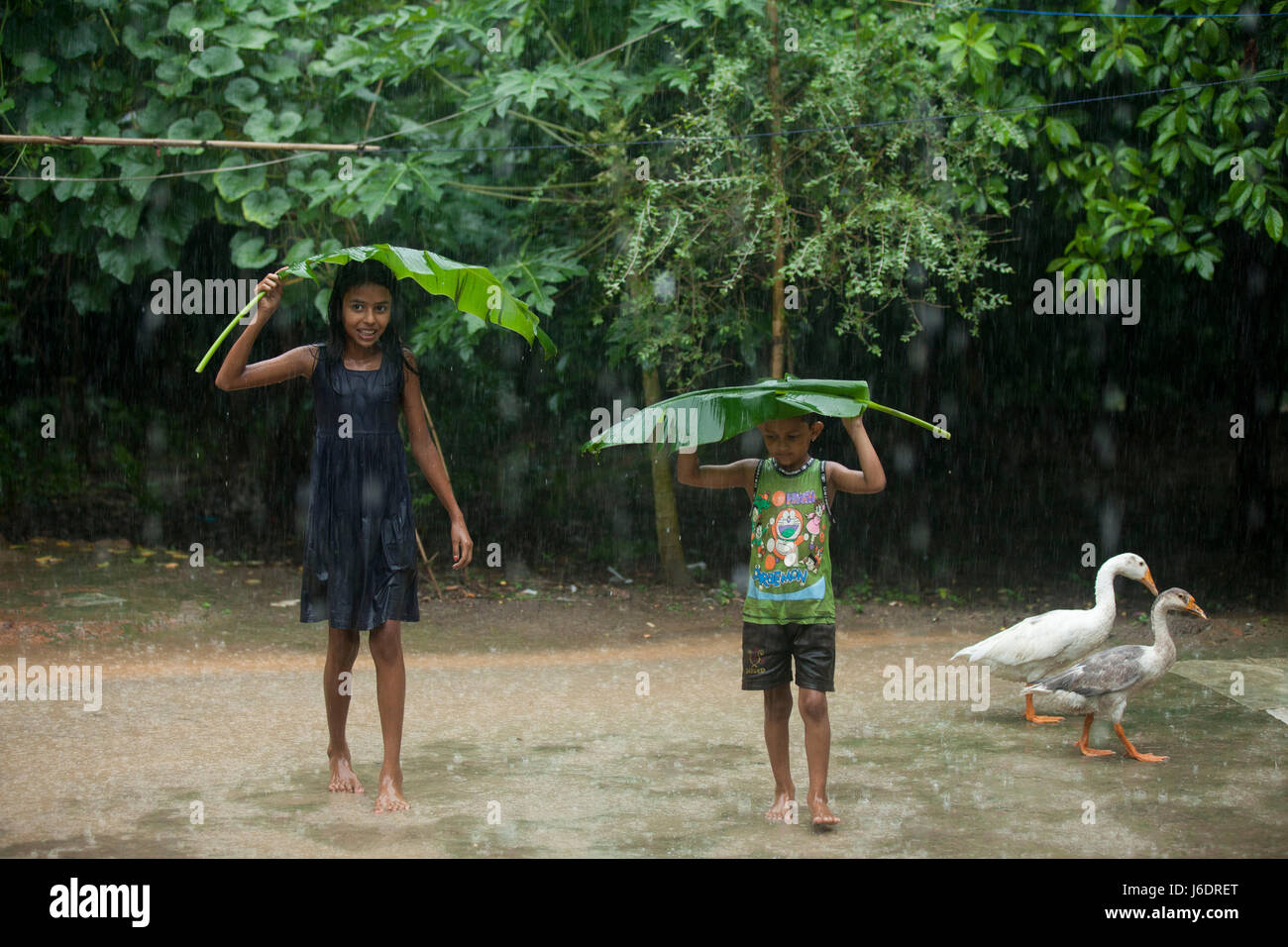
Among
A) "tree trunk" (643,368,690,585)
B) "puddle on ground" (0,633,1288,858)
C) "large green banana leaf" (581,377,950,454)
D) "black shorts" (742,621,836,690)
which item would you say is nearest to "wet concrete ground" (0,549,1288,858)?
"puddle on ground" (0,633,1288,858)

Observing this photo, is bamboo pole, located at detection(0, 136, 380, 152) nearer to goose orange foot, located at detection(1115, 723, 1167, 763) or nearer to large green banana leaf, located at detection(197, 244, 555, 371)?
large green banana leaf, located at detection(197, 244, 555, 371)

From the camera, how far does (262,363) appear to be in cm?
508

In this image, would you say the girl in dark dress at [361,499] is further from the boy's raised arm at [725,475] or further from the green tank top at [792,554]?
the green tank top at [792,554]

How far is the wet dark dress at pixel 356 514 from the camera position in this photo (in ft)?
17.1

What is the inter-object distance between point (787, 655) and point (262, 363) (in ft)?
7.80

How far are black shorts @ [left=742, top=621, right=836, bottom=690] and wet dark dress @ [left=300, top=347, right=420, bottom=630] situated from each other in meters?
1.37

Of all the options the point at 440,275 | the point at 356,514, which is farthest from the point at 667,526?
the point at 440,275

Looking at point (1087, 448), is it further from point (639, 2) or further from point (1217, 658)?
point (639, 2)

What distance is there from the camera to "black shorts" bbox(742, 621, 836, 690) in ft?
16.4

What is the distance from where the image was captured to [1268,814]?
5.13 m

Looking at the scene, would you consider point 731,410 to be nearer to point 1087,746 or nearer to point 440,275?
point 440,275

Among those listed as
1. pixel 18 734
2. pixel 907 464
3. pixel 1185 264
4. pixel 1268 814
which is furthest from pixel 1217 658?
pixel 18 734

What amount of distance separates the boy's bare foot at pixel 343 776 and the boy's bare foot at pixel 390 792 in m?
0.23

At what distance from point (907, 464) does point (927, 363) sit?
1.17 metres
